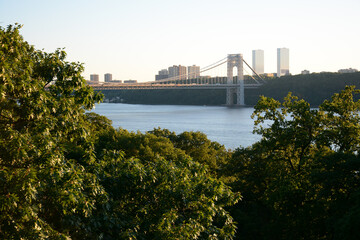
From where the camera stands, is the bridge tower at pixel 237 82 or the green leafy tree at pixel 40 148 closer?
the green leafy tree at pixel 40 148

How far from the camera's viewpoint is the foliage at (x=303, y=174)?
1223cm

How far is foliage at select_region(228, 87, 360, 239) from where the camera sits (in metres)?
12.2

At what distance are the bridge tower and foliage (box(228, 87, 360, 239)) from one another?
87.2 meters

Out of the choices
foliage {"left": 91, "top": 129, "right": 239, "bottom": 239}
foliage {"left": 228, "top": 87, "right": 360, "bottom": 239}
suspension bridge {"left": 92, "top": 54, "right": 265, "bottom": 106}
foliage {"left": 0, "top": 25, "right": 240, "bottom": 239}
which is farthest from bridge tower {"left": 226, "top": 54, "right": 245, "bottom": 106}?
foliage {"left": 0, "top": 25, "right": 240, "bottom": 239}

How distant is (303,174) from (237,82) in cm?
10028

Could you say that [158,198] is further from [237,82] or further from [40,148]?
[237,82]

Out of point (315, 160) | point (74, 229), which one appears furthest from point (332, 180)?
point (74, 229)

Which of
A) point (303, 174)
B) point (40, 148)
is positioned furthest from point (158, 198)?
point (303, 174)

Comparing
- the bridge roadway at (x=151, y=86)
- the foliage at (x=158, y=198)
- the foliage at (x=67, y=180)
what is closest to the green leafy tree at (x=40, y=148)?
the foliage at (x=67, y=180)

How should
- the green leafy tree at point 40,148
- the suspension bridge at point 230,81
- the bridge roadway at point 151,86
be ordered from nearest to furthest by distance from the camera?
the green leafy tree at point 40,148 < the bridge roadway at point 151,86 < the suspension bridge at point 230,81

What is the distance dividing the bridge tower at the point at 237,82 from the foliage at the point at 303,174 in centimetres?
8721

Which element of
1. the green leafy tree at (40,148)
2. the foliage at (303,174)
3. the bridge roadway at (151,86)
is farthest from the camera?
the bridge roadway at (151,86)

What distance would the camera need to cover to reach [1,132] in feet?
24.3

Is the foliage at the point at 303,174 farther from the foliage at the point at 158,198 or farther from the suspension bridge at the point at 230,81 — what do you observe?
the suspension bridge at the point at 230,81
